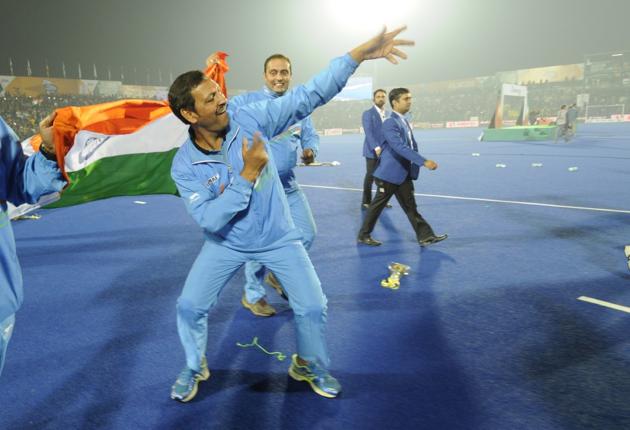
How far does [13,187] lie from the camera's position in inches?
85.4

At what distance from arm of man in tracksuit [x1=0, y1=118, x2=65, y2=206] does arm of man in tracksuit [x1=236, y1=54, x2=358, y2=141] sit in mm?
1040

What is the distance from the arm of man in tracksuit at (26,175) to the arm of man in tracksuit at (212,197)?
2.02 feet

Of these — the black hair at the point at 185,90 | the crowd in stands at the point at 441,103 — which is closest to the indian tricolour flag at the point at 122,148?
the black hair at the point at 185,90

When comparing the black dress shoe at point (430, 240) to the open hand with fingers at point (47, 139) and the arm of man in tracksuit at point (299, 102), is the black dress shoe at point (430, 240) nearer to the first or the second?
the arm of man in tracksuit at point (299, 102)

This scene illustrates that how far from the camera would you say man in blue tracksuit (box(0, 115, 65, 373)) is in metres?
1.94

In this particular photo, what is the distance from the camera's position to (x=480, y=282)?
15.3 ft

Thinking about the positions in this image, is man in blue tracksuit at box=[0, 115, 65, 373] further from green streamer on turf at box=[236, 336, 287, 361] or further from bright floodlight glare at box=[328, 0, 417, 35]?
bright floodlight glare at box=[328, 0, 417, 35]

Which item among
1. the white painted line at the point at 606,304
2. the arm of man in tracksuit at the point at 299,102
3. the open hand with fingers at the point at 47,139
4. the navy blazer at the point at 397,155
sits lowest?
the white painted line at the point at 606,304

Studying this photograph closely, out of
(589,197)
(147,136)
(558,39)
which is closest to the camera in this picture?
(147,136)

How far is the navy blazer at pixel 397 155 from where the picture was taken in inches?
219

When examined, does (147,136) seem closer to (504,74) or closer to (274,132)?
(274,132)

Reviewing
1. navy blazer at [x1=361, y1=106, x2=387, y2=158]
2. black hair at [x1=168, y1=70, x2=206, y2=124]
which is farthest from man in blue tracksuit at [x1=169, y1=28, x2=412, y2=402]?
navy blazer at [x1=361, y1=106, x2=387, y2=158]

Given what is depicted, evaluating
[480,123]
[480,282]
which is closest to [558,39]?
[480,123]

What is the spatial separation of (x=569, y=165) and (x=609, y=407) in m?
12.6
